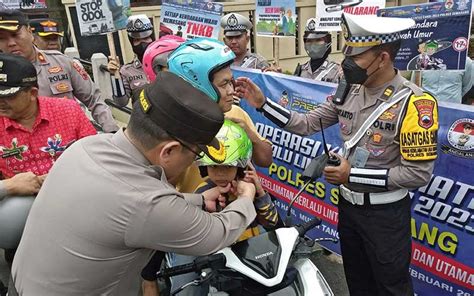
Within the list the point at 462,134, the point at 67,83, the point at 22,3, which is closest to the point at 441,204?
the point at 462,134

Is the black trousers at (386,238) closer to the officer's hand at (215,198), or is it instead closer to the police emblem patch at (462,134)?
the police emblem patch at (462,134)

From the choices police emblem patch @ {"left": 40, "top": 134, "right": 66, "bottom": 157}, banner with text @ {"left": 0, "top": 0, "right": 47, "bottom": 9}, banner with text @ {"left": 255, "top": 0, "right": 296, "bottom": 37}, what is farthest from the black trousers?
banner with text @ {"left": 0, "top": 0, "right": 47, "bottom": 9}

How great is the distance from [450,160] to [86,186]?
233 centimetres

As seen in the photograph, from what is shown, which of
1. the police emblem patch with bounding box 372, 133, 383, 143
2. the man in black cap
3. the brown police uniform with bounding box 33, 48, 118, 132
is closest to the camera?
the man in black cap

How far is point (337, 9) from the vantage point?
18.2ft

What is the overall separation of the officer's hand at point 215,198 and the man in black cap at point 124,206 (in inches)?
19.5

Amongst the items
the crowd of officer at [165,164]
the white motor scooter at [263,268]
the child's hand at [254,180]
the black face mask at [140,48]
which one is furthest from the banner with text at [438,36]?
the black face mask at [140,48]

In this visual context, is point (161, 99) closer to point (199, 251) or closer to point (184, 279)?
point (199, 251)

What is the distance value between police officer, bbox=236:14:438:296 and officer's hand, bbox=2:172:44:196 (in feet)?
5.87

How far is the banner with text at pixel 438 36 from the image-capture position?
142 inches

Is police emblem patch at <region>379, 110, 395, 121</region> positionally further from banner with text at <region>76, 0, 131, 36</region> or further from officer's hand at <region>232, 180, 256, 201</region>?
banner with text at <region>76, 0, 131, 36</region>

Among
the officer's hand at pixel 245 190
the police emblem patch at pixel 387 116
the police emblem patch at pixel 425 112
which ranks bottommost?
the officer's hand at pixel 245 190

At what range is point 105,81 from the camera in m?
9.21

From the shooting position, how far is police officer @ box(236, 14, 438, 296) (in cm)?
222
